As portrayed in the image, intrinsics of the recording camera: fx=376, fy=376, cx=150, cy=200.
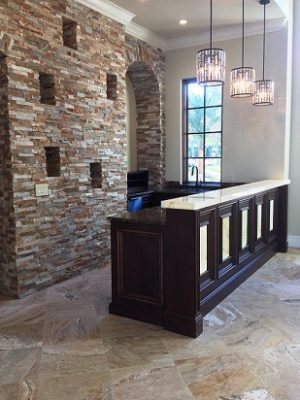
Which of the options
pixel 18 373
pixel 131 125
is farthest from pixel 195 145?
pixel 18 373

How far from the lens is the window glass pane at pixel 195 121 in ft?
20.5

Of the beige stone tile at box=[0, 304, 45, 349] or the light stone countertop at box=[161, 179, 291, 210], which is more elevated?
the light stone countertop at box=[161, 179, 291, 210]

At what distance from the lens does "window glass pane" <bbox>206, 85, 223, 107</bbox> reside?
601cm

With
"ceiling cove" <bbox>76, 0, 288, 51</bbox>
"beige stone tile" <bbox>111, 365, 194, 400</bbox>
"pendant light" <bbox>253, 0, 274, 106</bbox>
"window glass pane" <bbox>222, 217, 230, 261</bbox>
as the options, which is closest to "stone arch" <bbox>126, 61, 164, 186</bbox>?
"ceiling cove" <bbox>76, 0, 288, 51</bbox>

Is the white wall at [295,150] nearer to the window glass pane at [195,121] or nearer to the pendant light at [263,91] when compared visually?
the pendant light at [263,91]

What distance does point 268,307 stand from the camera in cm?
354

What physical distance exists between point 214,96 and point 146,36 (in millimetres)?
1413

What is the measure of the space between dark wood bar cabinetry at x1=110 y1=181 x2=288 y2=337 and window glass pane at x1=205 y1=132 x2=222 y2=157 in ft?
Result: 7.32

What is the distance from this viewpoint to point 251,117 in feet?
18.8

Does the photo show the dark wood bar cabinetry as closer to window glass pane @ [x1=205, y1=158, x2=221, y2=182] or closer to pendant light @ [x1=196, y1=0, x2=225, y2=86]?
pendant light @ [x1=196, y1=0, x2=225, y2=86]

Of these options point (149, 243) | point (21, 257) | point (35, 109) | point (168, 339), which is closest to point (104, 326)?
point (168, 339)

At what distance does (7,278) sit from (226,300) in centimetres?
223

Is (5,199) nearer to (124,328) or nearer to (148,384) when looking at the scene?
(124,328)

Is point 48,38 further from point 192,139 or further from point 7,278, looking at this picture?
point 192,139
